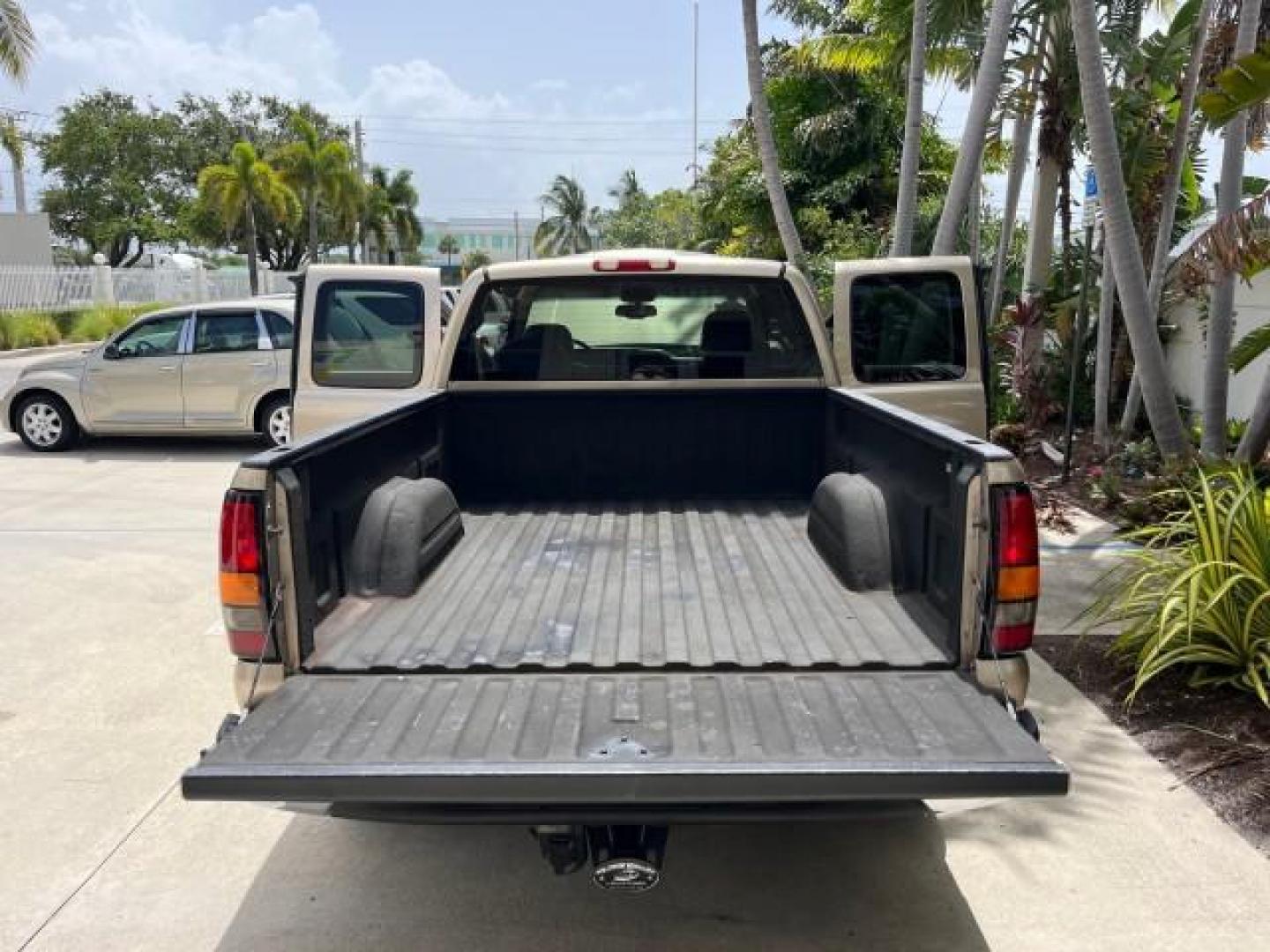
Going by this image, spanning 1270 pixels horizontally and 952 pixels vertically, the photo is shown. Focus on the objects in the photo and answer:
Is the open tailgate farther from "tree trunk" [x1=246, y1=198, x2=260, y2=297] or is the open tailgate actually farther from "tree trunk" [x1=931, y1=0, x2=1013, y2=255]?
"tree trunk" [x1=246, y1=198, x2=260, y2=297]

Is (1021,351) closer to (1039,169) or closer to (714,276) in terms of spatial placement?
(1039,169)

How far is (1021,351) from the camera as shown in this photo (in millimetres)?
10891

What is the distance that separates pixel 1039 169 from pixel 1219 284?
185 inches

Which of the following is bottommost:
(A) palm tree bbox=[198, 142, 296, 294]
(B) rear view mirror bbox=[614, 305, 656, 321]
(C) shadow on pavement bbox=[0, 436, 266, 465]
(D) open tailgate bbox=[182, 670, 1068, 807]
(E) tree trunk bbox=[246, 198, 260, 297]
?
(C) shadow on pavement bbox=[0, 436, 266, 465]

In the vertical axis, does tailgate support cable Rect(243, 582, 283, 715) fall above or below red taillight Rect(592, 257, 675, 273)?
below

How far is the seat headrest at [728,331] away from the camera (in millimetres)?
5113

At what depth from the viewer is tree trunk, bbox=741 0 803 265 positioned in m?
11.9

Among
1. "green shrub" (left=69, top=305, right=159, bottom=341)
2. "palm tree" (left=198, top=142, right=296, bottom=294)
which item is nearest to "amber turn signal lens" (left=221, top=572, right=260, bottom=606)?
"green shrub" (left=69, top=305, right=159, bottom=341)

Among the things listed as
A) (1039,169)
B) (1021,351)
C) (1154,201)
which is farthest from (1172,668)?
(1039,169)

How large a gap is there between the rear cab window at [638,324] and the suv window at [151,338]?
7.47 m

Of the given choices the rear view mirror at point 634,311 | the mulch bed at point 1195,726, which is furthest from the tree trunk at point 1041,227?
the rear view mirror at point 634,311

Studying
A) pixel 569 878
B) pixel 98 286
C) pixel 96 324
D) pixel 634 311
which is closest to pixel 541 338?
pixel 634 311

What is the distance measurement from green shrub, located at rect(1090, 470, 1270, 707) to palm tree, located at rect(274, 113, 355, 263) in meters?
38.6

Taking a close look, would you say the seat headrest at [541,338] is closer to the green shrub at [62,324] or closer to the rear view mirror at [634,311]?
the rear view mirror at [634,311]
